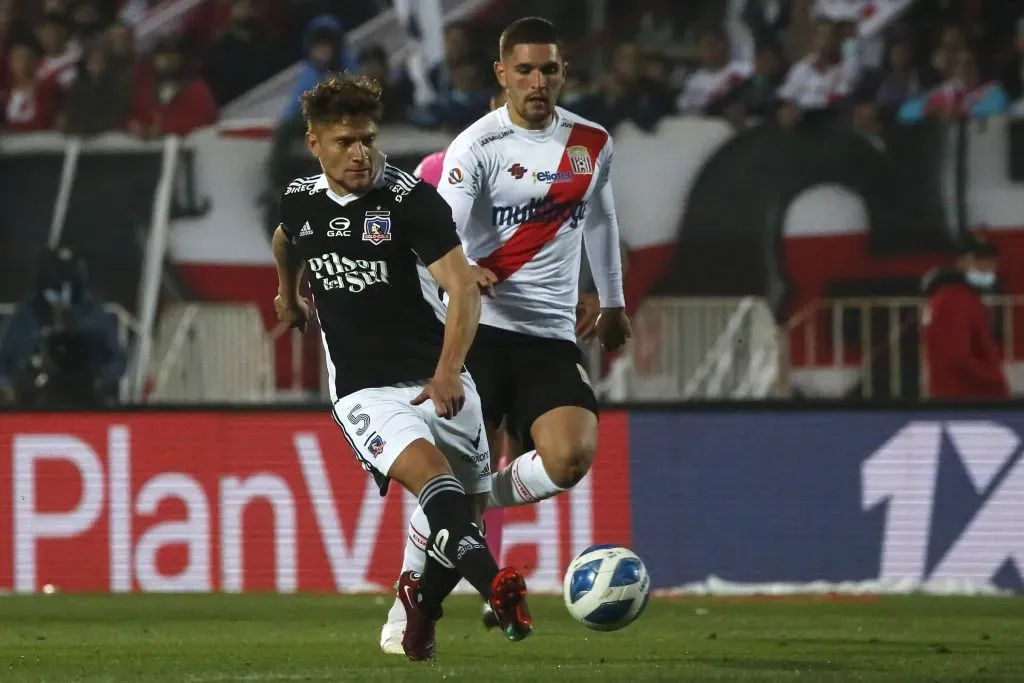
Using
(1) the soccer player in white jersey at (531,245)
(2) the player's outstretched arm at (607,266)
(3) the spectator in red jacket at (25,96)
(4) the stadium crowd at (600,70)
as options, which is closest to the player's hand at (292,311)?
(1) the soccer player in white jersey at (531,245)

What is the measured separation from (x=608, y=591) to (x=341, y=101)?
1722 mm

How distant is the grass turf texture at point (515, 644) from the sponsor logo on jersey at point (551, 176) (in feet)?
5.68

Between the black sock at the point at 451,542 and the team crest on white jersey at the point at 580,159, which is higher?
the team crest on white jersey at the point at 580,159

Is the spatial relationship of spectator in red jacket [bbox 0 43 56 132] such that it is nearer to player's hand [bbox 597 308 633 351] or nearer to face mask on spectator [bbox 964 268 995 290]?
face mask on spectator [bbox 964 268 995 290]

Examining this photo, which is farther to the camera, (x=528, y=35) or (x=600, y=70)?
(x=600, y=70)

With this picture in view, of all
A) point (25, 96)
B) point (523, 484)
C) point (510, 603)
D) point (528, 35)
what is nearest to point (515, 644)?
point (523, 484)

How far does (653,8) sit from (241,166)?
134 inches

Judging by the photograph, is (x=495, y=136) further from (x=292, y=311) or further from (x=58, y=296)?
(x=58, y=296)

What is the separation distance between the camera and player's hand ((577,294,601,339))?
25.2ft

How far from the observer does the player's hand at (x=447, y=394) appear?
5594 mm

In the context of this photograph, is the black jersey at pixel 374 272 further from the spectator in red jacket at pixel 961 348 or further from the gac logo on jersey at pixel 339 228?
the spectator in red jacket at pixel 961 348

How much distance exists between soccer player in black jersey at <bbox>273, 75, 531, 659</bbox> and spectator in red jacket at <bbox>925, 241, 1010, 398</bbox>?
6026 mm

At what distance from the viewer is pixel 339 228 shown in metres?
5.93

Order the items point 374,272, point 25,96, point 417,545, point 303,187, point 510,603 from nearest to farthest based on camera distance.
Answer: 1. point 510,603
2. point 374,272
3. point 303,187
4. point 417,545
5. point 25,96
